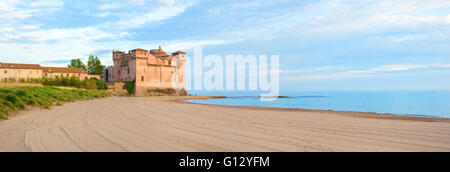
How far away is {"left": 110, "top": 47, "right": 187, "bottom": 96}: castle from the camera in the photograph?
62.9 m

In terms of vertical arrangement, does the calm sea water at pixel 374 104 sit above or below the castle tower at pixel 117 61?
below

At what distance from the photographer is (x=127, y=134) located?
233 inches

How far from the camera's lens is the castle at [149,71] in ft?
206

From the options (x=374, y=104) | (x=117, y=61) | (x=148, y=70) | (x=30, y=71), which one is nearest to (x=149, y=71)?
(x=148, y=70)

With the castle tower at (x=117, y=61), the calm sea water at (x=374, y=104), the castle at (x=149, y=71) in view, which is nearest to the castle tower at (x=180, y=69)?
the castle at (x=149, y=71)

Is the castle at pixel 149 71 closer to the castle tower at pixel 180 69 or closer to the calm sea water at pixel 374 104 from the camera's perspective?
the castle tower at pixel 180 69

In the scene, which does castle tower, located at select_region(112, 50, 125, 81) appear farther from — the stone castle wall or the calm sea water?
the calm sea water

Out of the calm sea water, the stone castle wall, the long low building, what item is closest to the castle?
the stone castle wall

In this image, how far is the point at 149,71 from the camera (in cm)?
6519
